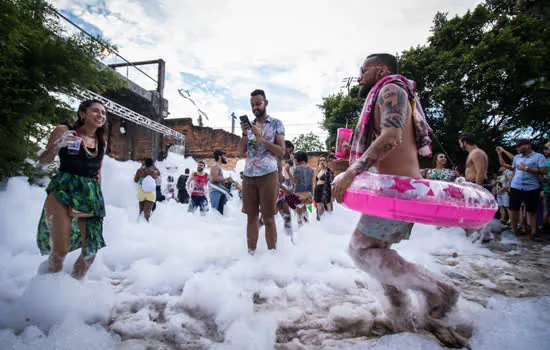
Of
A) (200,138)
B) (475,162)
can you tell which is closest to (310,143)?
(200,138)

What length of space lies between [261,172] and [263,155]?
0.21 m

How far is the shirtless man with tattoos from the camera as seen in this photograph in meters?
1.65

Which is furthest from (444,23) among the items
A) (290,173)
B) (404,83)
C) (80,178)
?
(80,178)

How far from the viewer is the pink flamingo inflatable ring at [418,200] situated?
1542 millimetres

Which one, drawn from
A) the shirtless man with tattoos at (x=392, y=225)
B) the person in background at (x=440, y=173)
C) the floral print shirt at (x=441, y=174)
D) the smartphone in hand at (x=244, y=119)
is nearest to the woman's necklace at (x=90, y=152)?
the smartphone in hand at (x=244, y=119)

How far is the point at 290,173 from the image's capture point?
20.4 feet

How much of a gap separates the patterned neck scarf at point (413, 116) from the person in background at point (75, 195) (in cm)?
199

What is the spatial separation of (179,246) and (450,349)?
325 cm

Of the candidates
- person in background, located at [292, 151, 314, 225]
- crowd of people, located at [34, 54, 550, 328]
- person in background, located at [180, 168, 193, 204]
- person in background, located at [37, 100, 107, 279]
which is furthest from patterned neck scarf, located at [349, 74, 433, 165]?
person in background, located at [180, 168, 193, 204]

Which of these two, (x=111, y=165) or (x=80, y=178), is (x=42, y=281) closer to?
(x=80, y=178)

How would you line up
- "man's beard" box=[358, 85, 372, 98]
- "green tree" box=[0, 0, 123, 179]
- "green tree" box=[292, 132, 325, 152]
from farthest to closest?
1. "green tree" box=[292, 132, 325, 152]
2. "green tree" box=[0, 0, 123, 179]
3. "man's beard" box=[358, 85, 372, 98]

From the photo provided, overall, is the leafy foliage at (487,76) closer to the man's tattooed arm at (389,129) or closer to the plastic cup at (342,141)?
the plastic cup at (342,141)

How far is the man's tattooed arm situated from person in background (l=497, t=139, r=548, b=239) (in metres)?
5.50

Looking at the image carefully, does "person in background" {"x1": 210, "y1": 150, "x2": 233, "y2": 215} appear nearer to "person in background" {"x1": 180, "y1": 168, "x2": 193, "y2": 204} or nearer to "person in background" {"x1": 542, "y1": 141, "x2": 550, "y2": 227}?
"person in background" {"x1": 180, "y1": 168, "x2": 193, "y2": 204}
